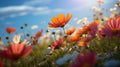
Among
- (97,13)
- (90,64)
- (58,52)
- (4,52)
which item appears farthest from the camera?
(97,13)

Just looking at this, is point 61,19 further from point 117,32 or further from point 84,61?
point 84,61

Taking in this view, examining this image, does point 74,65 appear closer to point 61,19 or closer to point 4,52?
point 4,52

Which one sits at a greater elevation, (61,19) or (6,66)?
(61,19)

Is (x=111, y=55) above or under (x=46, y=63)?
above

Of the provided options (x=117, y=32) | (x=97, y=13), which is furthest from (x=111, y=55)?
(x=97, y=13)

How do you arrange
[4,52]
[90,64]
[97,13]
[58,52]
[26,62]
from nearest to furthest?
1. [90,64]
2. [4,52]
3. [26,62]
4. [58,52]
5. [97,13]

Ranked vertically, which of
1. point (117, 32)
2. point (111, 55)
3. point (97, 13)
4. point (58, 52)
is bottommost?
point (97, 13)

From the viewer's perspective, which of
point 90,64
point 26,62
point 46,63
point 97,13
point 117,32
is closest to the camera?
point 90,64

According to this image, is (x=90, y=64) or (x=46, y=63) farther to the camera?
(x=46, y=63)

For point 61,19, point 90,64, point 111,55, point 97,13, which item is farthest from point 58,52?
point 97,13
